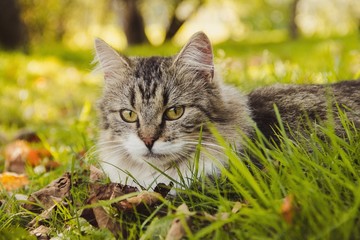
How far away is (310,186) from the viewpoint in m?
1.88

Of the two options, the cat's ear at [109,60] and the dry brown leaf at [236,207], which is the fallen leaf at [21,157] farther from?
the dry brown leaf at [236,207]

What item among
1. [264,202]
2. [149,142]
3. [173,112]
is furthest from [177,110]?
[264,202]

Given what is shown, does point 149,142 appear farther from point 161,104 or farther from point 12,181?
point 12,181

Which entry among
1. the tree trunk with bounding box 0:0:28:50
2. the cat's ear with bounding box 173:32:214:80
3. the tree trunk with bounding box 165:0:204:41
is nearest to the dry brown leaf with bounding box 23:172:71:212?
the cat's ear with bounding box 173:32:214:80

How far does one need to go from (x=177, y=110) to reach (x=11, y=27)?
329 inches

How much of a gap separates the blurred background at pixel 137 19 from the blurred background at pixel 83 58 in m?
0.03

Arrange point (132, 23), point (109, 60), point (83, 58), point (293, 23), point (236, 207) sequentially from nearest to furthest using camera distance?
1. point (236, 207)
2. point (109, 60)
3. point (83, 58)
4. point (132, 23)
5. point (293, 23)

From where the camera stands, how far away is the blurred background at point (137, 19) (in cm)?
1292

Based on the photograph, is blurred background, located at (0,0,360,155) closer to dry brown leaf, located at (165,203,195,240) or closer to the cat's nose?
the cat's nose

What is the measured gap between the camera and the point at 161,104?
265 centimetres

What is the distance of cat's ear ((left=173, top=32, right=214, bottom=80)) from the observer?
2.74 m

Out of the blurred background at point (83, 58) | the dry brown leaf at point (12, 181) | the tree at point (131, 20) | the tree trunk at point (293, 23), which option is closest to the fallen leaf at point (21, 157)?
the blurred background at point (83, 58)

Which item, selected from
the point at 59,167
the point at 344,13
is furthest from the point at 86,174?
the point at 344,13

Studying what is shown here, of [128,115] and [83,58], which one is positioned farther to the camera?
[83,58]
